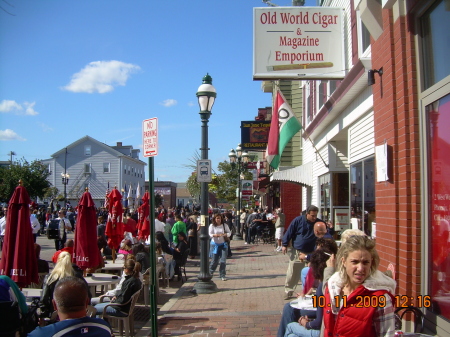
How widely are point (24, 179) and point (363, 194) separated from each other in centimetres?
4348

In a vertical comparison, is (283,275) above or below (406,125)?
below

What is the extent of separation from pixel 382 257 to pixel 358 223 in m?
4.24

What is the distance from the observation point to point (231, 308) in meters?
8.98

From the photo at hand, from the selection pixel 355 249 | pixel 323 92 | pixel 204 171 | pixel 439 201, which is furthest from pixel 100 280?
→ pixel 323 92

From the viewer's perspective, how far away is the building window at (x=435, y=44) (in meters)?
4.85

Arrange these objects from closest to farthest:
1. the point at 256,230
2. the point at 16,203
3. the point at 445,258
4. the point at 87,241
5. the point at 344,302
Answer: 1. the point at 344,302
2. the point at 445,258
3. the point at 16,203
4. the point at 87,241
5. the point at 256,230

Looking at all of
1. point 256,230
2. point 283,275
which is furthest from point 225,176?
point 283,275

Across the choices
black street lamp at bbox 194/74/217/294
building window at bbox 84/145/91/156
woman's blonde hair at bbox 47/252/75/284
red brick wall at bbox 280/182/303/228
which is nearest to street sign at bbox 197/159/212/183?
black street lamp at bbox 194/74/217/294

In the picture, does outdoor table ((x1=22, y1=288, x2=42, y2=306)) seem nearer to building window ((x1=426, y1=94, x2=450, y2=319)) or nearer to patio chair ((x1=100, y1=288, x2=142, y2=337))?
patio chair ((x1=100, y1=288, x2=142, y2=337))

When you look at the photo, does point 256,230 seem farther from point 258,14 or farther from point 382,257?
point 382,257

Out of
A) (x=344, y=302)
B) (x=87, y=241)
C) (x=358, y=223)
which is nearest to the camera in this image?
(x=344, y=302)

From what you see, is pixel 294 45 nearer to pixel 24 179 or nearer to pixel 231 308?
pixel 231 308

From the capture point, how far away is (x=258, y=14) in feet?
30.9

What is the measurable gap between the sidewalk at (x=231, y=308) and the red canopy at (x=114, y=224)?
83.0 inches
